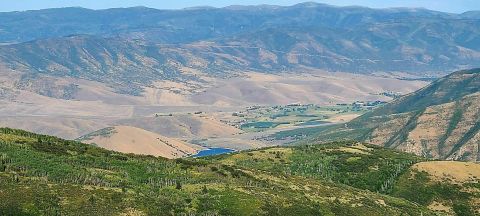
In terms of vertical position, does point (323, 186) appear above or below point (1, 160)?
below

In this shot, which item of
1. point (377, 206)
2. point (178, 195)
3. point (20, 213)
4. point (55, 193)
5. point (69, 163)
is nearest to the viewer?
point (20, 213)

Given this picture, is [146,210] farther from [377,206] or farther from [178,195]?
[377,206]

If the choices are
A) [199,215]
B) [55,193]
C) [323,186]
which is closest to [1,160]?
→ [55,193]

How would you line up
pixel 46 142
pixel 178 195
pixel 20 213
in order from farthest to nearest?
pixel 46 142 < pixel 178 195 < pixel 20 213

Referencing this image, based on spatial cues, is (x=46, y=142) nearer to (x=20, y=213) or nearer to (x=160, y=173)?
(x=160, y=173)

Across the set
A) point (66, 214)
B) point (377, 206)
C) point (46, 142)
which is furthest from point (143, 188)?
point (377, 206)

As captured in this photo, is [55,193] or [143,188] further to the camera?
[143,188]
